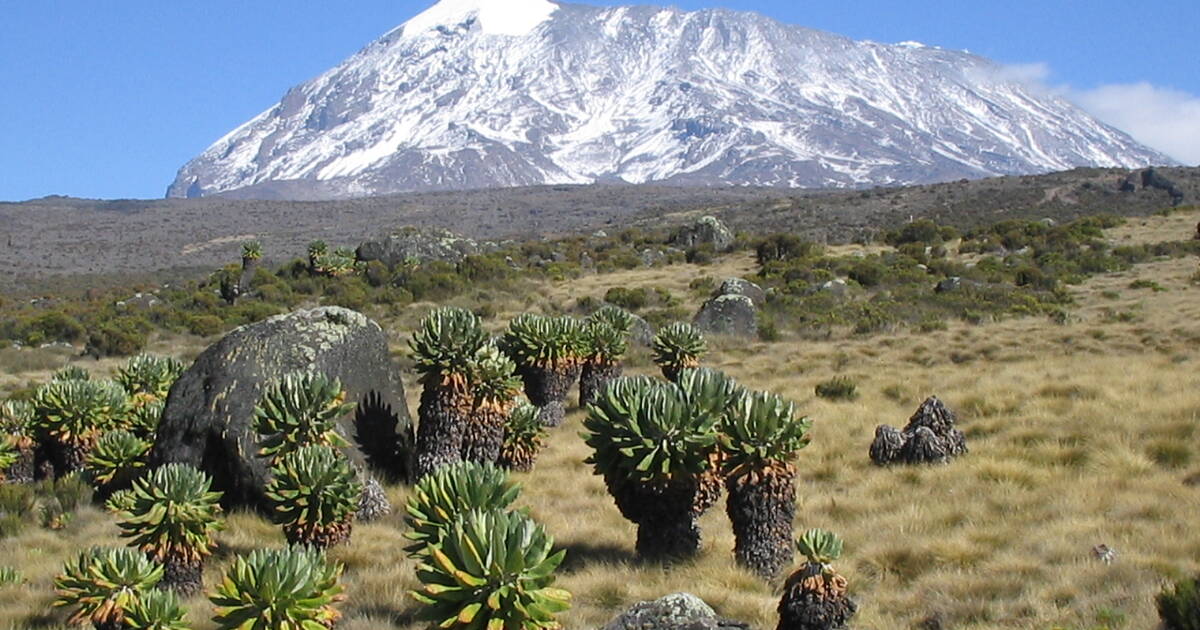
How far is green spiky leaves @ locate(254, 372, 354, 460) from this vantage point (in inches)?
349

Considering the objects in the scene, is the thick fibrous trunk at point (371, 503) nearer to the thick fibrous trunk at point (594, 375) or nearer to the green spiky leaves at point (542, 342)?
the green spiky leaves at point (542, 342)

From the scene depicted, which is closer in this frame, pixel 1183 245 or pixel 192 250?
pixel 1183 245

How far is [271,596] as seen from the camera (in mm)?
5633

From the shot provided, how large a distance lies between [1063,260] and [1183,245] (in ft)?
15.2

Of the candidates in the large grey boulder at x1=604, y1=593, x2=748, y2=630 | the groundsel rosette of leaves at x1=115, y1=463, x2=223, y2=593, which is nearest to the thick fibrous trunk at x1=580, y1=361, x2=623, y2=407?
the groundsel rosette of leaves at x1=115, y1=463, x2=223, y2=593

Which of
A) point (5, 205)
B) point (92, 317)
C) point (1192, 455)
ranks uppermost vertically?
Result: point (5, 205)

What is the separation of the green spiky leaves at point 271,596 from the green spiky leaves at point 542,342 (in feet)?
27.1

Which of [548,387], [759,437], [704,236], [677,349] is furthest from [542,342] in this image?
[704,236]

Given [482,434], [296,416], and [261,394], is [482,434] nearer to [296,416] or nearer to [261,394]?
[296,416]

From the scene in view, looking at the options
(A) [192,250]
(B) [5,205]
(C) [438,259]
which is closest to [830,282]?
(C) [438,259]

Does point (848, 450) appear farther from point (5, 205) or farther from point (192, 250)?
point (5, 205)

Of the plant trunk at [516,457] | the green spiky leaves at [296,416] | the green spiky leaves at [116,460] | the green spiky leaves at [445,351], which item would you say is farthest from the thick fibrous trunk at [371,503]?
the green spiky leaves at [116,460]

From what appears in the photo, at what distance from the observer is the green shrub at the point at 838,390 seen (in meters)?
14.8

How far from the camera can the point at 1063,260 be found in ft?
106
